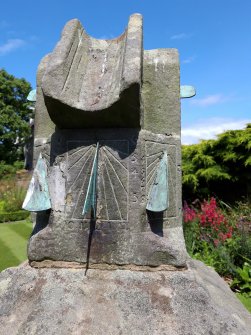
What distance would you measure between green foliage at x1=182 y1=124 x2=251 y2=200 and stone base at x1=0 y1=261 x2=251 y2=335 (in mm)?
6997

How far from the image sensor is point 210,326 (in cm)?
178

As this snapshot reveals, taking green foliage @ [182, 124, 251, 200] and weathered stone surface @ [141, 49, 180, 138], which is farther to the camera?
green foliage @ [182, 124, 251, 200]

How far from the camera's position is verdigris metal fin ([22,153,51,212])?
2193 mm

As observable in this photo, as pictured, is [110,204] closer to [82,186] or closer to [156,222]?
[82,186]

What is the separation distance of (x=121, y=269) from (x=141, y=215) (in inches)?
14.9

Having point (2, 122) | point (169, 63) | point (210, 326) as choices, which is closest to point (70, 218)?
point (210, 326)

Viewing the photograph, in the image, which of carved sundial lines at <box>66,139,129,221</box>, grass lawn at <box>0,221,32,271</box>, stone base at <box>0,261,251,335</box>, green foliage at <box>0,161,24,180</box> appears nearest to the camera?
stone base at <box>0,261,251,335</box>

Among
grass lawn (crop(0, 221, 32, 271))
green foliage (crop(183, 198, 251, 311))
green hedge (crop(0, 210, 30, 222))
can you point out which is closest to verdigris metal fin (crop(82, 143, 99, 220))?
green foliage (crop(183, 198, 251, 311))

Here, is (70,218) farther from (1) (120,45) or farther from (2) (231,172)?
(2) (231,172)

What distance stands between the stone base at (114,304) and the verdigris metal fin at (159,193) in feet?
1.41

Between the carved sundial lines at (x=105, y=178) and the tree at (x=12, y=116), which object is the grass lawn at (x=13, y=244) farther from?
the tree at (x=12, y=116)

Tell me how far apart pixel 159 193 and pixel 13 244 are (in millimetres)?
7470

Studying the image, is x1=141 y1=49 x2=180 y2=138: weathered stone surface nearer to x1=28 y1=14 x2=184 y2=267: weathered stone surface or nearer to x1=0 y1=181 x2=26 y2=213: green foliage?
x1=28 y1=14 x2=184 y2=267: weathered stone surface

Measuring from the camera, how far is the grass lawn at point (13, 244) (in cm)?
710
